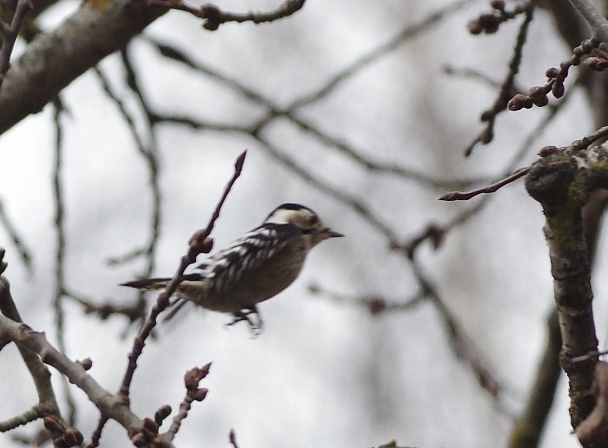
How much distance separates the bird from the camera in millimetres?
3045

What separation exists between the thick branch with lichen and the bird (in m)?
1.55

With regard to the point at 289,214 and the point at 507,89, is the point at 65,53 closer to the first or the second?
the point at 507,89

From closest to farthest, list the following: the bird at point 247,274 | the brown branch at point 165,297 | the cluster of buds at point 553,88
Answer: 1. the brown branch at point 165,297
2. the cluster of buds at point 553,88
3. the bird at point 247,274

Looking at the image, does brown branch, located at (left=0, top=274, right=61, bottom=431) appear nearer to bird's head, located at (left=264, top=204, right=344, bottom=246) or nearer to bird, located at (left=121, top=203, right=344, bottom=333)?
bird, located at (left=121, top=203, right=344, bottom=333)

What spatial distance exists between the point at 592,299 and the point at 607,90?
91.1 inches

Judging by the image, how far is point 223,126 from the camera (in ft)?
12.0

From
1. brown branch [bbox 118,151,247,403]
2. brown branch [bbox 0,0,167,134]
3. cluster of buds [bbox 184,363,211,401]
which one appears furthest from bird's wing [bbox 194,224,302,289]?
brown branch [bbox 118,151,247,403]

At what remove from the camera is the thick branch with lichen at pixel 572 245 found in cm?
141

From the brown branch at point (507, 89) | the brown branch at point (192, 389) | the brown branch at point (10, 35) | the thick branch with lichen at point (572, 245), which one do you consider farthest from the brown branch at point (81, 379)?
the brown branch at point (507, 89)

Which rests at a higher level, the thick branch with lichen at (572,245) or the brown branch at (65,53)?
the brown branch at (65,53)

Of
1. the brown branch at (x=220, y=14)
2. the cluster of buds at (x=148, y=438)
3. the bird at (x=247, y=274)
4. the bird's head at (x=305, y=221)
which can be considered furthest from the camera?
Answer: the bird's head at (x=305, y=221)

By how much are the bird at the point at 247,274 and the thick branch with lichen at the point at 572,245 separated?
1.55 metres

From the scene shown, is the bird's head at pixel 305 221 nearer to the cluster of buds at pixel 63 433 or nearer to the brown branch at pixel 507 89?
the brown branch at pixel 507 89

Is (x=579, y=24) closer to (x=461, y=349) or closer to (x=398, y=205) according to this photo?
(x=461, y=349)
